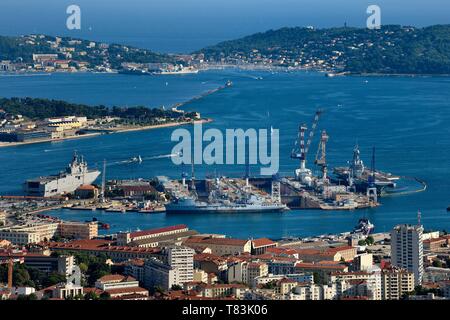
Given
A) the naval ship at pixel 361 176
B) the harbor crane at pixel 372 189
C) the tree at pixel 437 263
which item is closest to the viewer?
the tree at pixel 437 263

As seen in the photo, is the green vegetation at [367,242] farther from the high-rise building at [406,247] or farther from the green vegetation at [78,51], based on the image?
the green vegetation at [78,51]

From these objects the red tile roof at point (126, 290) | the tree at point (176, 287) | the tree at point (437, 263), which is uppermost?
the red tile roof at point (126, 290)

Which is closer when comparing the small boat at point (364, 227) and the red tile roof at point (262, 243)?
the red tile roof at point (262, 243)

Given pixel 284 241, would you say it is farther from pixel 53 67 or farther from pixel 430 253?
pixel 53 67

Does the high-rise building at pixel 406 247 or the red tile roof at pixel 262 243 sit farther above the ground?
the high-rise building at pixel 406 247

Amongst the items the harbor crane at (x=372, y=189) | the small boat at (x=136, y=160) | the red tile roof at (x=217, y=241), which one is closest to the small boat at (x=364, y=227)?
the red tile roof at (x=217, y=241)

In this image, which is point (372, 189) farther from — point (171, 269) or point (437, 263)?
point (171, 269)
